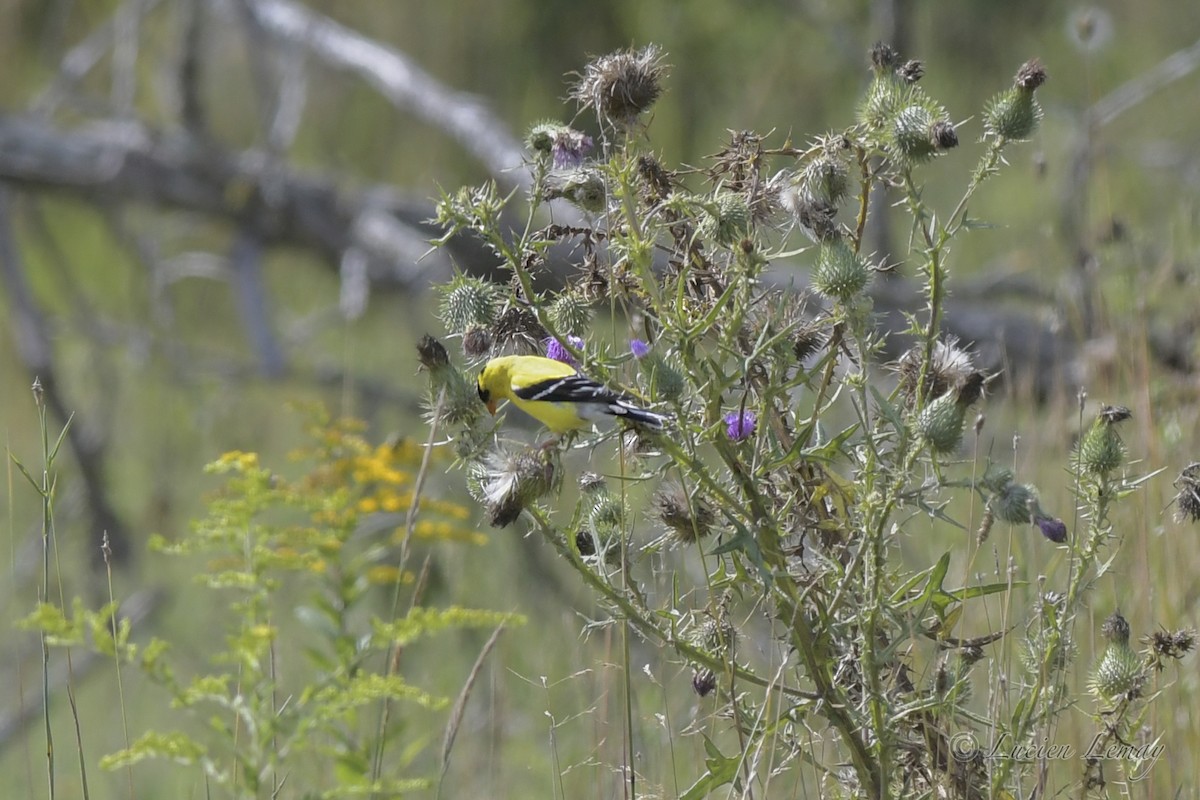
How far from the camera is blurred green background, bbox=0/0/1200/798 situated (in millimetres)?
4164

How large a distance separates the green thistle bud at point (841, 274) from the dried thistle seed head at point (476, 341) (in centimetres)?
43

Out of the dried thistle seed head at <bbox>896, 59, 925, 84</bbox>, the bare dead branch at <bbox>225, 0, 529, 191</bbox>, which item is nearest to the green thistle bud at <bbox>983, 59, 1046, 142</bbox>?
the dried thistle seed head at <bbox>896, 59, 925, 84</bbox>

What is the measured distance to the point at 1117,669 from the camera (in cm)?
173

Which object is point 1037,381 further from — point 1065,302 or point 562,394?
point 562,394

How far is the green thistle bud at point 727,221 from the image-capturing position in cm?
154

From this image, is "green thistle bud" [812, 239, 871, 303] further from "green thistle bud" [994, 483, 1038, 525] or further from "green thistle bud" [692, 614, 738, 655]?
"green thistle bud" [692, 614, 738, 655]

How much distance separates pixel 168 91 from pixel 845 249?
15.2 ft

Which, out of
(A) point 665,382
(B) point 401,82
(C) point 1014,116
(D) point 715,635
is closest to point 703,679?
(D) point 715,635

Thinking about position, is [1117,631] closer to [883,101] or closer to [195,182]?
[883,101]

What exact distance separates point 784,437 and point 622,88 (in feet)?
1.59

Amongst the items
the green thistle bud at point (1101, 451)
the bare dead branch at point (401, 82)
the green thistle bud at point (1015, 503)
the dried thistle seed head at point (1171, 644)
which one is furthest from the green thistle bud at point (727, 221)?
the bare dead branch at point (401, 82)

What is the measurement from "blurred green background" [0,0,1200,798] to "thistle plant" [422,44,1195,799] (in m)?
1.64

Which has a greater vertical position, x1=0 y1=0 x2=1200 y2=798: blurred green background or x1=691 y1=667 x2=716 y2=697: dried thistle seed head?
x1=0 y1=0 x2=1200 y2=798: blurred green background

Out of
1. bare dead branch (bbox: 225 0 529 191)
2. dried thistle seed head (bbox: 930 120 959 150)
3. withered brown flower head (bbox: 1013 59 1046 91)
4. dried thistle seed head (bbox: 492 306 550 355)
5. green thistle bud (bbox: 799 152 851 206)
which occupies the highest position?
bare dead branch (bbox: 225 0 529 191)
